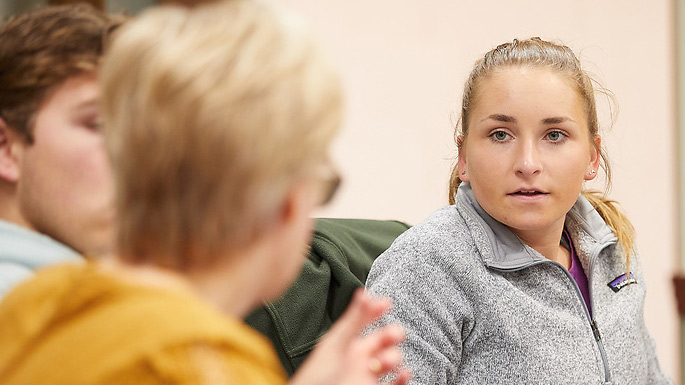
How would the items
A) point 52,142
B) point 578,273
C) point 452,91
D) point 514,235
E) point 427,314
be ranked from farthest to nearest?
point 452,91 → point 578,273 → point 514,235 → point 427,314 → point 52,142

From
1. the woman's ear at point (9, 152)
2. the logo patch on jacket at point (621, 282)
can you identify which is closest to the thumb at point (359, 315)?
the woman's ear at point (9, 152)

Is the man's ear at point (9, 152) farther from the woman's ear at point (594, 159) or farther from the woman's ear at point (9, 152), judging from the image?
the woman's ear at point (594, 159)

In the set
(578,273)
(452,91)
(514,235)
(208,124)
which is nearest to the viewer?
(208,124)

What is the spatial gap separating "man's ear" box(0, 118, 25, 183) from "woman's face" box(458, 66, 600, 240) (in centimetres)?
71

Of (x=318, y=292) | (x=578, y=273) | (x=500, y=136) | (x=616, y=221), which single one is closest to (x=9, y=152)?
(x=318, y=292)

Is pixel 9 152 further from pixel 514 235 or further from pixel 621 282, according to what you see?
pixel 621 282

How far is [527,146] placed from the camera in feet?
4.09

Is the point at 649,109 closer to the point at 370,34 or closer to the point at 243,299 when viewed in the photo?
the point at 370,34

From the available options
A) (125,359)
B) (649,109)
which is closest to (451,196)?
(125,359)

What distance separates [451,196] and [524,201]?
8.8 inches

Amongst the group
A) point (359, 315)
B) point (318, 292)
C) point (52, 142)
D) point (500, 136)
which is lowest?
point (318, 292)

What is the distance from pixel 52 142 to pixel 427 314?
611 millimetres

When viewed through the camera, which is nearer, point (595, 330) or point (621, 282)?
point (595, 330)

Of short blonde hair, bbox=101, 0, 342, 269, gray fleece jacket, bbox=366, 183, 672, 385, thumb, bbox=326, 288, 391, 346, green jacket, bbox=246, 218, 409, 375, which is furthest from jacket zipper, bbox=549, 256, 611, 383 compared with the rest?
short blonde hair, bbox=101, 0, 342, 269
